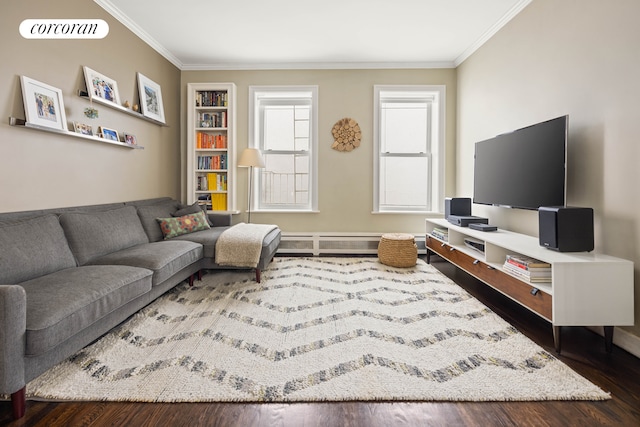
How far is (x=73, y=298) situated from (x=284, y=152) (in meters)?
3.36

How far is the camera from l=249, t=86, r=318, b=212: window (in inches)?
179

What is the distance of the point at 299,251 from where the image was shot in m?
4.42

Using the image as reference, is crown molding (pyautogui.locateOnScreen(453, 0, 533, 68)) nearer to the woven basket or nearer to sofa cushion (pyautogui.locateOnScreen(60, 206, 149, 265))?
the woven basket

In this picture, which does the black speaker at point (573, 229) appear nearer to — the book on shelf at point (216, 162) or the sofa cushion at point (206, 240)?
the sofa cushion at point (206, 240)

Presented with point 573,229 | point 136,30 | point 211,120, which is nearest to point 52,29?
point 136,30

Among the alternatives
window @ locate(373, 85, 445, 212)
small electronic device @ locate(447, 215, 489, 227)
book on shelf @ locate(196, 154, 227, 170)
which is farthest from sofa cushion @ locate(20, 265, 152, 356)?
window @ locate(373, 85, 445, 212)

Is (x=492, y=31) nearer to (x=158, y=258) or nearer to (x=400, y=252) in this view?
(x=400, y=252)

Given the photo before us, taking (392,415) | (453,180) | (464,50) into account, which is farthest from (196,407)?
(464,50)

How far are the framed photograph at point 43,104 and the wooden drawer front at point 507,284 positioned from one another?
11.6ft

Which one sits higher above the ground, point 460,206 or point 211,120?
point 211,120

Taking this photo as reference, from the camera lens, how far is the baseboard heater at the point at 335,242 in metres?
4.33

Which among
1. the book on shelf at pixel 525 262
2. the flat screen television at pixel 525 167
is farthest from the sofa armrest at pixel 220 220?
the book on shelf at pixel 525 262

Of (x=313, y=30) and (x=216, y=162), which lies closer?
(x=313, y=30)

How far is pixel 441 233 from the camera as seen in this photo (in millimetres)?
3613
